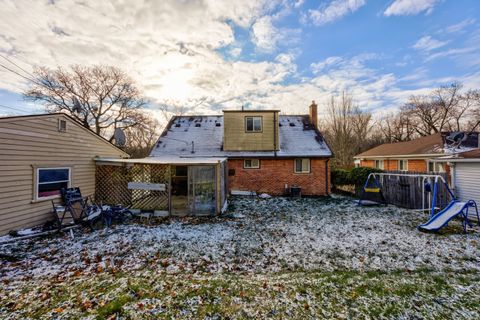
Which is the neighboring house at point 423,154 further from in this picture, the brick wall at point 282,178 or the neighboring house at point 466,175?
the brick wall at point 282,178

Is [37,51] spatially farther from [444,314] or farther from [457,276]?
[457,276]

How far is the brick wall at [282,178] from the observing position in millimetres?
12695

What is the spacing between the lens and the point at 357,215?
8.35 metres

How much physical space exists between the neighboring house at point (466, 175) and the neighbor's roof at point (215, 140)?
17.7 ft

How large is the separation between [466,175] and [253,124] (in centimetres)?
1034

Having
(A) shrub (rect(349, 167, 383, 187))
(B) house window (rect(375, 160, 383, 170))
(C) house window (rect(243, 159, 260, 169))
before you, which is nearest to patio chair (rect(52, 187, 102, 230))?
(C) house window (rect(243, 159, 260, 169))

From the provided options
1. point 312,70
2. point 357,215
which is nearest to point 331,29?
point 312,70

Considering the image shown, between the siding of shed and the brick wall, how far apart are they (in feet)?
19.1

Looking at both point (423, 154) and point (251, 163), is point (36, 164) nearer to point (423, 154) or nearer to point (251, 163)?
point (251, 163)

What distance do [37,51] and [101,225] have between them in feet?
29.0

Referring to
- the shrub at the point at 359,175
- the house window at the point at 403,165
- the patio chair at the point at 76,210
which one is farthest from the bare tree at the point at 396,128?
the patio chair at the point at 76,210

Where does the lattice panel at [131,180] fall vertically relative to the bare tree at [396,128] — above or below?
below

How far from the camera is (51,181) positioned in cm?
704

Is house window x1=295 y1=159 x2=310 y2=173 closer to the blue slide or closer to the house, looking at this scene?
the house
